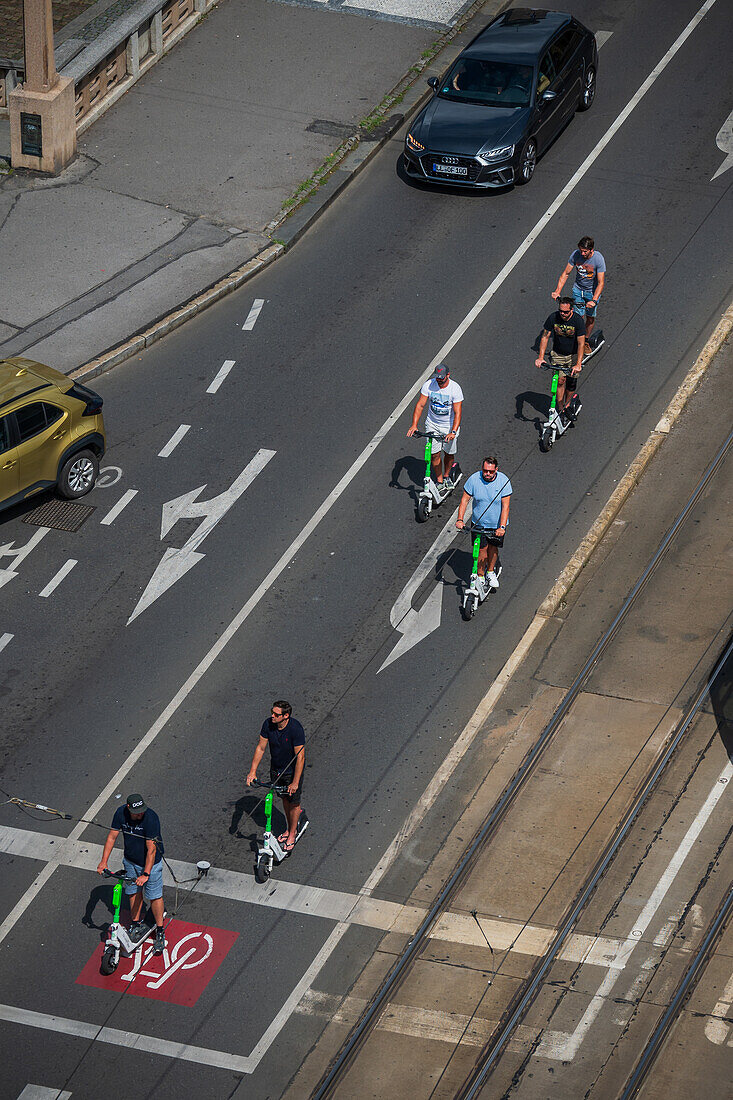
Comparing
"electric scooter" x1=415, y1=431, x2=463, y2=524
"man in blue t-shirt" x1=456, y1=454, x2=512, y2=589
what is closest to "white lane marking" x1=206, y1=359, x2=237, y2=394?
"electric scooter" x1=415, y1=431, x2=463, y2=524

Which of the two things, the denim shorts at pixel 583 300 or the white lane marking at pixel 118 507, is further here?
the denim shorts at pixel 583 300

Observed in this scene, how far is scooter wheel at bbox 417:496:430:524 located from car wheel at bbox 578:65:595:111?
425 inches

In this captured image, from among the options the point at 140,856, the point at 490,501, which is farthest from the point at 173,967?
the point at 490,501

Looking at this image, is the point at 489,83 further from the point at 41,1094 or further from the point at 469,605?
the point at 41,1094

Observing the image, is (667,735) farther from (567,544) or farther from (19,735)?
(19,735)

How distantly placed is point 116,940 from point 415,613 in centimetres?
528

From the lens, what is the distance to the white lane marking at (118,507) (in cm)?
1833

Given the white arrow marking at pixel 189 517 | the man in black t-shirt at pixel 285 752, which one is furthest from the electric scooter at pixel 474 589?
the man in black t-shirt at pixel 285 752

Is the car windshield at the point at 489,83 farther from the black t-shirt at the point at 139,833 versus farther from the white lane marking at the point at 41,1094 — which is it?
the white lane marking at the point at 41,1094

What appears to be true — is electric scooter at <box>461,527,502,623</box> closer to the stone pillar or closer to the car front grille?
the car front grille

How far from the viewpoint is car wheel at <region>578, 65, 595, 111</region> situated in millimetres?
25984

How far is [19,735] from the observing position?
1549cm

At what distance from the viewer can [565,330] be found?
18.9m

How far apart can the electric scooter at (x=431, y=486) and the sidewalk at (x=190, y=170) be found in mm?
5568
